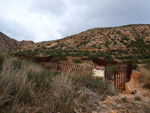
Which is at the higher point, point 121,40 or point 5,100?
point 121,40

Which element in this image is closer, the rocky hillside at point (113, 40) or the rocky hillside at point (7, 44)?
the rocky hillside at point (113, 40)

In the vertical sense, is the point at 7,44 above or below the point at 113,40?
below

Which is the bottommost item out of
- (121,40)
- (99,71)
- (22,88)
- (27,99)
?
(27,99)

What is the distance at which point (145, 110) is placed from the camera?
3.02 metres

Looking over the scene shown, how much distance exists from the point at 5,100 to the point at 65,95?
4.69 feet

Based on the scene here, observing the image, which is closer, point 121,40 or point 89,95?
→ point 89,95

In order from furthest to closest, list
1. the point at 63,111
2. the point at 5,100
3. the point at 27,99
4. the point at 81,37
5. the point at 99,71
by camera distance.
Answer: the point at 81,37 → the point at 99,71 → the point at 27,99 → the point at 63,111 → the point at 5,100

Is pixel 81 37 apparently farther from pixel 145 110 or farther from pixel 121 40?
pixel 145 110

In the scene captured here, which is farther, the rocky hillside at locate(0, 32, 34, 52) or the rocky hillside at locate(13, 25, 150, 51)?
the rocky hillside at locate(0, 32, 34, 52)

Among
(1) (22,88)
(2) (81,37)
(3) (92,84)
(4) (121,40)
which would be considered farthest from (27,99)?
(2) (81,37)

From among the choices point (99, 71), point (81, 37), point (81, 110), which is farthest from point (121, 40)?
point (81, 110)

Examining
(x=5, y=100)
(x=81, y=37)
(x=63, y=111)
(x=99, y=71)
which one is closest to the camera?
(x=5, y=100)

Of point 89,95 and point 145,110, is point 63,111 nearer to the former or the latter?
point 89,95

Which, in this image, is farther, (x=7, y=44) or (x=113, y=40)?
(x=7, y=44)
